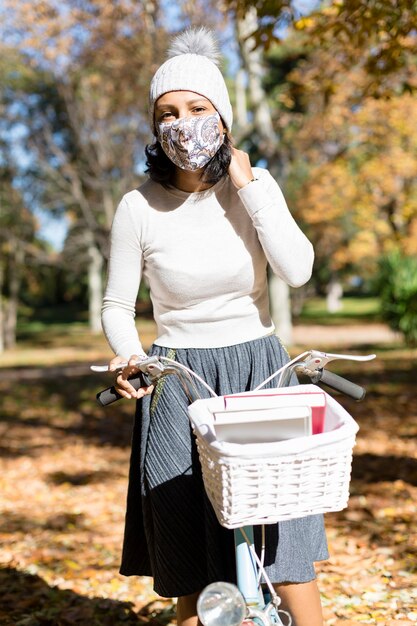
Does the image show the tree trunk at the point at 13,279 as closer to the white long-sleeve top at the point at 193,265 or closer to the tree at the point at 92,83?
the tree at the point at 92,83

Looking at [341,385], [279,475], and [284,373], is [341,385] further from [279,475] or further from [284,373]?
[279,475]

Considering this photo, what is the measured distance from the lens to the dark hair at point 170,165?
2.36 m

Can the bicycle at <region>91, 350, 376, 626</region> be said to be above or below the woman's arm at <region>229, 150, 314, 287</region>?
below

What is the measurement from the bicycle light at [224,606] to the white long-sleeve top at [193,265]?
0.81m

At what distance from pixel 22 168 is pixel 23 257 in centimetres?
345

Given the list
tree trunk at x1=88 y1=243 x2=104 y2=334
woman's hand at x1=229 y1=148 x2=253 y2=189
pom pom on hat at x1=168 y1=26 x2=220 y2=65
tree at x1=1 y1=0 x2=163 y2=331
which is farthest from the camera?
tree trunk at x1=88 y1=243 x2=104 y2=334

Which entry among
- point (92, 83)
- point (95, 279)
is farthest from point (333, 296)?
point (92, 83)

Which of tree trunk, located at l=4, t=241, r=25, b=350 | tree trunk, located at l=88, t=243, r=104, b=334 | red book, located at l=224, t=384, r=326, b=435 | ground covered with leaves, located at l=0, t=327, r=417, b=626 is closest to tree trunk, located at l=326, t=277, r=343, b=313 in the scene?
tree trunk, located at l=88, t=243, r=104, b=334

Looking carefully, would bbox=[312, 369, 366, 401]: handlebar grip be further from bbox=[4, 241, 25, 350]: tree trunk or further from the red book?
bbox=[4, 241, 25, 350]: tree trunk

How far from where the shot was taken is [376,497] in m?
5.62

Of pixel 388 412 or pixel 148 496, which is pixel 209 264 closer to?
pixel 148 496

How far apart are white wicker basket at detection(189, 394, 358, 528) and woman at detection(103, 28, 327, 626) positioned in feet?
1.81

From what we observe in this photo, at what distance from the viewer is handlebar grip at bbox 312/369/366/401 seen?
6.68 ft

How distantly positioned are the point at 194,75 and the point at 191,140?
0.71 ft
